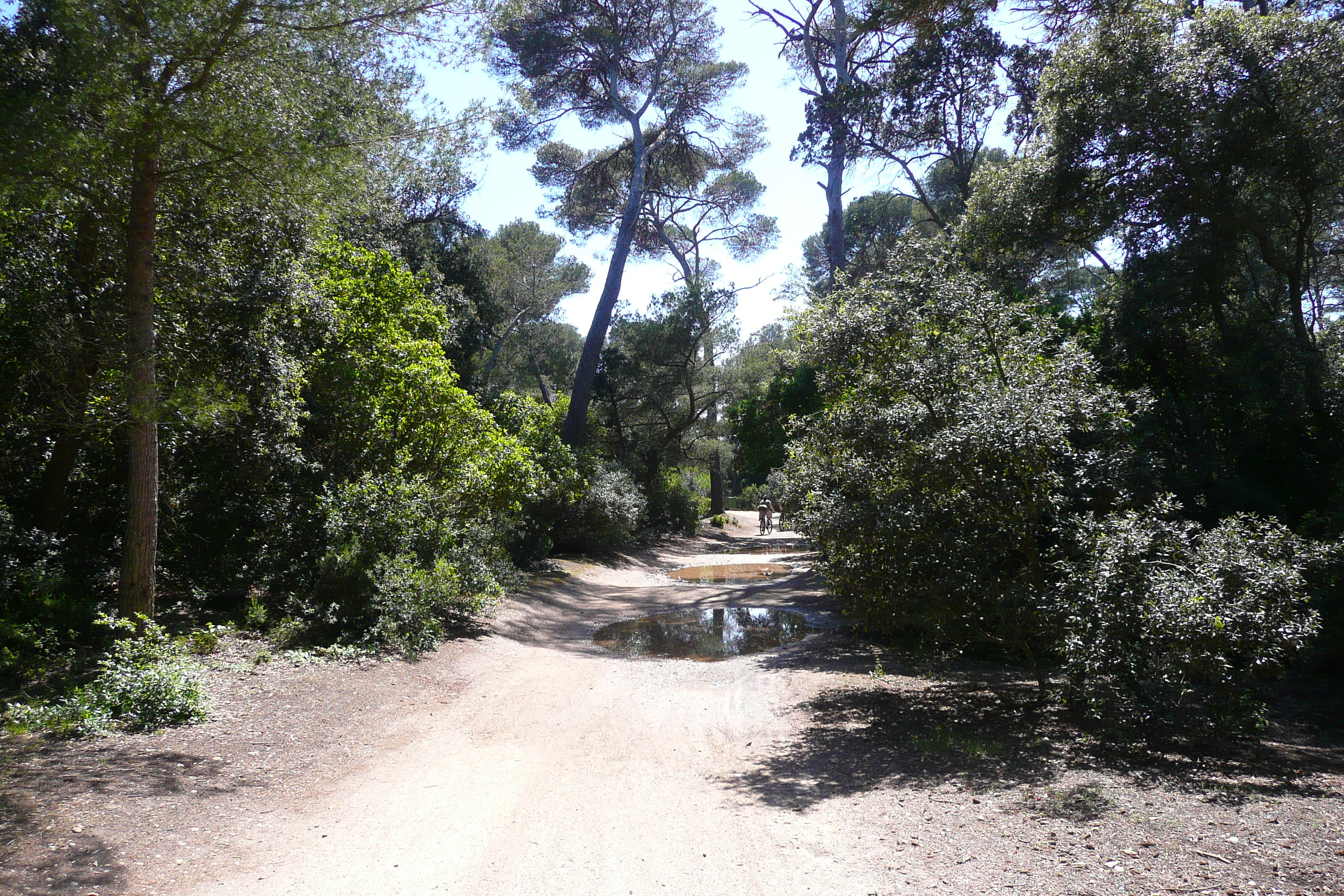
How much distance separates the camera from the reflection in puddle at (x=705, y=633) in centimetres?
1133

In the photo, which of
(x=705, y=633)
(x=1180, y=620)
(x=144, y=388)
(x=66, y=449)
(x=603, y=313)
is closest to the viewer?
(x=1180, y=620)

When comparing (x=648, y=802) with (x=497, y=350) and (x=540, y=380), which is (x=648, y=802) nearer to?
(x=497, y=350)

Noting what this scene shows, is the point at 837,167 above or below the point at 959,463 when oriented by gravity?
above

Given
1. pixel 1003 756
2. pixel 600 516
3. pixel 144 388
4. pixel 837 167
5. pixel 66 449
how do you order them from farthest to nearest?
pixel 837 167 → pixel 600 516 → pixel 66 449 → pixel 144 388 → pixel 1003 756

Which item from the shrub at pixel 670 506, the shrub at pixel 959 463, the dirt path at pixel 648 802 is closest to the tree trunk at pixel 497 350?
the shrub at pixel 670 506

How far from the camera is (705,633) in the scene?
1281 centimetres

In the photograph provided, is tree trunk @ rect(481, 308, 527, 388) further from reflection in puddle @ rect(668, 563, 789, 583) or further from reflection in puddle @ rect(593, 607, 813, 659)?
reflection in puddle @ rect(593, 607, 813, 659)

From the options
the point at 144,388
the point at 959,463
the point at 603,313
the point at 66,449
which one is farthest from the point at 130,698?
the point at 603,313

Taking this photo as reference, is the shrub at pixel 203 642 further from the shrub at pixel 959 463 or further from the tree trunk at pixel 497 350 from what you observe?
the tree trunk at pixel 497 350

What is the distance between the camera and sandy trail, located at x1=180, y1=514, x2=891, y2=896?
4117 millimetres

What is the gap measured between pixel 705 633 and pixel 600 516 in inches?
389

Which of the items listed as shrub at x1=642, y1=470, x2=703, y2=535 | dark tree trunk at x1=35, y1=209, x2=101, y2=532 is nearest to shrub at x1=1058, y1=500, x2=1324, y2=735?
dark tree trunk at x1=35, y1=209, x2=101, y2=532

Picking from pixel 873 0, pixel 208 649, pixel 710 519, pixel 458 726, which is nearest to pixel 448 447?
pixel 208 649

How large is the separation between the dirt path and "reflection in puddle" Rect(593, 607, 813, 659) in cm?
306
